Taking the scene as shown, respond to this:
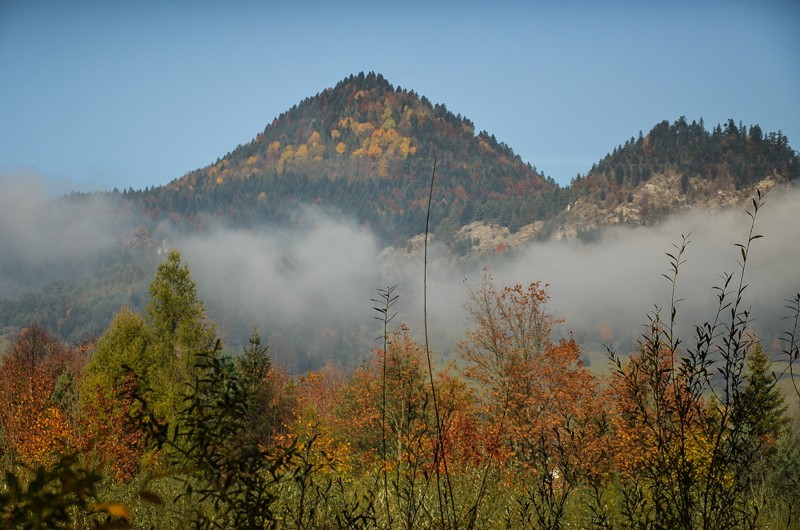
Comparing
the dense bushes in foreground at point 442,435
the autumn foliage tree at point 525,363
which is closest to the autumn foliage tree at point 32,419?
the dense bushes in foreground at point 442,435

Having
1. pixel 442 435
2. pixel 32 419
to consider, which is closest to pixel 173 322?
pixel 32 419

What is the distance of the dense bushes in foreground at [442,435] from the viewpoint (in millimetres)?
2824

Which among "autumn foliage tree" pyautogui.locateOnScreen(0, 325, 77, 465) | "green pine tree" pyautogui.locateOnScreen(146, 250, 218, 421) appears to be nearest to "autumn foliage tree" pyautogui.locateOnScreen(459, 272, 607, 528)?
"green pine tree" pyautogui.locateOnScreen(146, 250, 218, 421)

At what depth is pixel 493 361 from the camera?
81.6ft

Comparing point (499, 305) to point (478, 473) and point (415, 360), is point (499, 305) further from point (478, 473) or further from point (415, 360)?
point (478, 473)

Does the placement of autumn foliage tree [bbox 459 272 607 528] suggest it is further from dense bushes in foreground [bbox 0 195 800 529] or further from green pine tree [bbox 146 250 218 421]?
green pine tree [bbox 146 250 218 421]

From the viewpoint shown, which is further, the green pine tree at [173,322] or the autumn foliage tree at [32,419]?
the green pine tree at [173,322]

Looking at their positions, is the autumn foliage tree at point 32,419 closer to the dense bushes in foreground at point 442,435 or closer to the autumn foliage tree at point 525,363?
the dense bushes in foreground at point 442,435

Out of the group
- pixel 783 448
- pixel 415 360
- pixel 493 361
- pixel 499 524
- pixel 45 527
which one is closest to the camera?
pixel 45 527

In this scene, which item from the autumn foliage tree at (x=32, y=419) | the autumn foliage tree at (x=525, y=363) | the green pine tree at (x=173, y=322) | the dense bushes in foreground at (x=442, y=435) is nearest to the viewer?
the dense bushes in foreground at (x=442, y=435)

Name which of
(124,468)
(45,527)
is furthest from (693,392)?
(124,468)

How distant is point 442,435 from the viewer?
3.83 meters

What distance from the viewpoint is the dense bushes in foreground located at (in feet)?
9.27

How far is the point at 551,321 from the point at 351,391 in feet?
59.6
